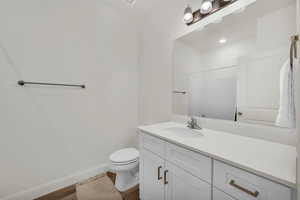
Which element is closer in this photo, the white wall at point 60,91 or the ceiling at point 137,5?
the white wall at point 60,91

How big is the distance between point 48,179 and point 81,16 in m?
1.96

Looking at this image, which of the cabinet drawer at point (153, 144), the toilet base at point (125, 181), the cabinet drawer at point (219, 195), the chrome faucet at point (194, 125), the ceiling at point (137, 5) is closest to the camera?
the cabinet drawer at point (219, 195)

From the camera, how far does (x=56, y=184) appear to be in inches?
56.4

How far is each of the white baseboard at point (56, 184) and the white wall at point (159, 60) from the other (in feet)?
3.07

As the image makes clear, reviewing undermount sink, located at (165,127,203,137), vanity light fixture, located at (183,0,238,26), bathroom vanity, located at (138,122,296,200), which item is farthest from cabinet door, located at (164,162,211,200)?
vanity light fixture, located at (183,0,238,26)

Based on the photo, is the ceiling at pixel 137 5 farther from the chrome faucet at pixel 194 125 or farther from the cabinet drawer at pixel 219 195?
the cabinet drawer at pixel 219 195

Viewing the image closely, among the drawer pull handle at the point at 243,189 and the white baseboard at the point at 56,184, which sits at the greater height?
the drawer pull handle at the point at 243,189

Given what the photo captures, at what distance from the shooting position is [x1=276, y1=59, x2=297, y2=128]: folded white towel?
27.2 inches

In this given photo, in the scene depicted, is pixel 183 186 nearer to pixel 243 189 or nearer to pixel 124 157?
pixel 243 189

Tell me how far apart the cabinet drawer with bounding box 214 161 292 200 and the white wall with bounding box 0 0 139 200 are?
5.00 ft

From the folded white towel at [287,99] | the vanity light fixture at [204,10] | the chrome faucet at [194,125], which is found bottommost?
the chrome faucet at [194,125]

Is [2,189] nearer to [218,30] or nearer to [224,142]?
[224,142]

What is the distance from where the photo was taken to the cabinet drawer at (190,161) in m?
0.70

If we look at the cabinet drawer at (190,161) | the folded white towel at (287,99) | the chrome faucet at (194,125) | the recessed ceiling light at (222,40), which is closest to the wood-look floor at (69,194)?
the cabinet drawer at (190,161)
